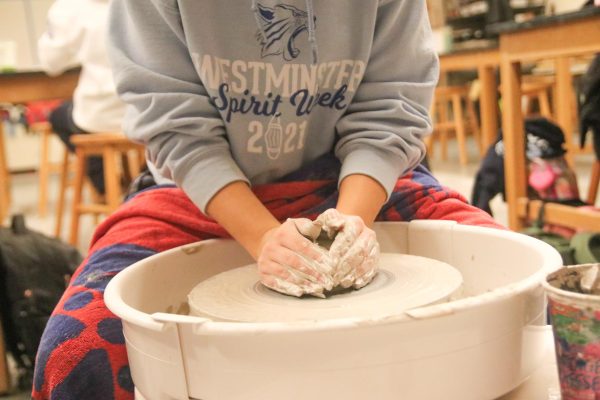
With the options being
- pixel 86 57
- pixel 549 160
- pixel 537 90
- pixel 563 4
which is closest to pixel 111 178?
pixel 86 57

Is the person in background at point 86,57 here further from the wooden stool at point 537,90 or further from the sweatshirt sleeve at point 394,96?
the wooden stool at point 537,90

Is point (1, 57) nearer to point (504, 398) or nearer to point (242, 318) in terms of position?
point (242, 318)

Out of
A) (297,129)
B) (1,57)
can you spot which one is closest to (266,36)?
(297,129)

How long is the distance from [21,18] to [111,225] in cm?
529

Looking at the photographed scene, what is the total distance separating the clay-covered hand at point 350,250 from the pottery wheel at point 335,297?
1 cm

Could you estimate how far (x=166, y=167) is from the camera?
0.81m

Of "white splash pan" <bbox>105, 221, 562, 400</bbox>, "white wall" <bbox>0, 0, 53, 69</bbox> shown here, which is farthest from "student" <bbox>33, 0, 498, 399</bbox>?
"white wall" <bbox>0, 0, 53, 69</bbox>

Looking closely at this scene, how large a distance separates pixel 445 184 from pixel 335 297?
8.64ft

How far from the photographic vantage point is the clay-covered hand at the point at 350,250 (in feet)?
2.02

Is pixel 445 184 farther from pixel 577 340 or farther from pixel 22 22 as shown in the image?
pixel 22 22

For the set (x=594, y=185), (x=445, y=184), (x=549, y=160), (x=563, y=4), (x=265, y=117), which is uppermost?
(x=563, y=4)

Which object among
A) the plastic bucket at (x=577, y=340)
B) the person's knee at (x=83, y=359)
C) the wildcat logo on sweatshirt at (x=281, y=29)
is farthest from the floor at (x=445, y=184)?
the plastic bucket at (x=577, y=340)

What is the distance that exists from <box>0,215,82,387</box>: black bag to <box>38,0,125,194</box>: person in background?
817 millimetres

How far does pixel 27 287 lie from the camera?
131cm
